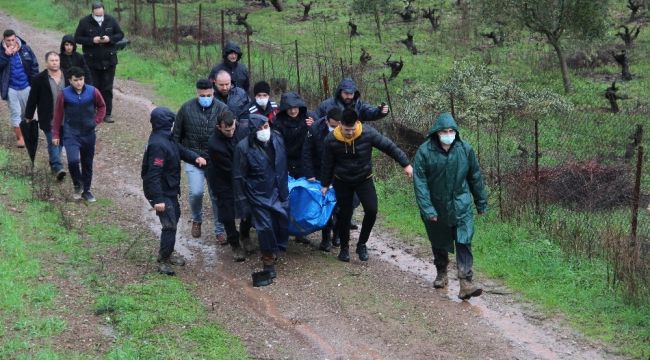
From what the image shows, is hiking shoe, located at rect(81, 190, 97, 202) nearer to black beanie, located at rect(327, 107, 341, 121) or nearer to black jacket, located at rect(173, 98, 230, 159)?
black jacket, located at rect(173, 98, 230, 159)

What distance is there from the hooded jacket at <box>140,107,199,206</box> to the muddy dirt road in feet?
2.77

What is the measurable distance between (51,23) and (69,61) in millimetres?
14305

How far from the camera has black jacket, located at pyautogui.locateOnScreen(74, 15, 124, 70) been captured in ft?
43.9

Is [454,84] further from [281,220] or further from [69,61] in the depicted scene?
[281,220]

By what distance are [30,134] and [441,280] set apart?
20.0 feet

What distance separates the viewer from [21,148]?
12078 millimetres

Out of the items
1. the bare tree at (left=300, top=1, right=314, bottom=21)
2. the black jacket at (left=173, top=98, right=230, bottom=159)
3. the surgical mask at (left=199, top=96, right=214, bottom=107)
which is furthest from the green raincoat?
the bare tree at (left=300, top=1, right=314, bottom=21)

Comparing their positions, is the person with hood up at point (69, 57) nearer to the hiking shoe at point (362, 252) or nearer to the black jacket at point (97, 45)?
the black jacket at point (97, 45)

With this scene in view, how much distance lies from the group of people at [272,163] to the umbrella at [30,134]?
3.93ft

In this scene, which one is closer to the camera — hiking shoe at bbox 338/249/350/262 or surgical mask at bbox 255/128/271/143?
surgical mask at bbox 255/128/271/143

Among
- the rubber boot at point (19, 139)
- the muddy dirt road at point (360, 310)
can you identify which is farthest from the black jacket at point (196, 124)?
the rubber boot at point (19, 139)

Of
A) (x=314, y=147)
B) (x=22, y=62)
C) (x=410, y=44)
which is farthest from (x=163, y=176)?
(x=410, y=44)

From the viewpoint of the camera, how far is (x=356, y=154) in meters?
8.05

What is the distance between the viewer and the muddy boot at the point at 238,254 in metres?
8.49
